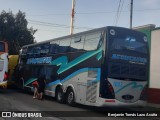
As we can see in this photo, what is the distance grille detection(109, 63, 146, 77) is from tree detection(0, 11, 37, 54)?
2883 cm

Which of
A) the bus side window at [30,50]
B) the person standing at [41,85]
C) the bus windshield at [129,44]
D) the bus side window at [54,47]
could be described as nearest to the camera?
the bus windshield at [129,44]

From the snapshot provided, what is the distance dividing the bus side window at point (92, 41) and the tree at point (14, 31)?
89.0 feet

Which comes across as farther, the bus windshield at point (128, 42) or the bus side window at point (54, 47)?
the bus side window at point (54, 47)

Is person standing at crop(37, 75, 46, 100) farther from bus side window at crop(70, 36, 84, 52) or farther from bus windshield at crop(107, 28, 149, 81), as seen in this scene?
bus windshield at crop(107, 28, 149, 81)

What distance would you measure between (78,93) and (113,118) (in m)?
2.96

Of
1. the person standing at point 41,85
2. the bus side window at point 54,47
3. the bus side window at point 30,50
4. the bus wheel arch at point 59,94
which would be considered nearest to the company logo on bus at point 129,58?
the bus wheel arch at point 59,94

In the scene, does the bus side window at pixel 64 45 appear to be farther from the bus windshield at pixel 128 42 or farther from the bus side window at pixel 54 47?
the bus windshield at pixel 128 42

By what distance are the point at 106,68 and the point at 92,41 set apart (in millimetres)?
1844

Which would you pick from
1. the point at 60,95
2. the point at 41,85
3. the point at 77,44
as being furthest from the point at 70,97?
the point at 41,85

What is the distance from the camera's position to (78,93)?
52.2 feet

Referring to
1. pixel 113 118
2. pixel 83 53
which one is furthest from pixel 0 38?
pixel 113 118

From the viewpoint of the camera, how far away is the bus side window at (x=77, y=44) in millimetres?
16298

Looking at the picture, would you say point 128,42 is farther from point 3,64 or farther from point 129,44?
point 3,64

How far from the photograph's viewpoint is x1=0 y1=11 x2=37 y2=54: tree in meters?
41.3
